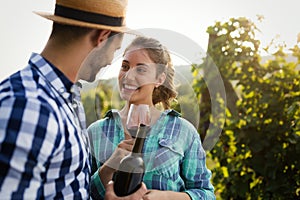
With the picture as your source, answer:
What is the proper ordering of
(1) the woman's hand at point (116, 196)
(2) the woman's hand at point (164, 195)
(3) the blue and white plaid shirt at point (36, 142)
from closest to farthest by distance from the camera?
(3) the blue and white plaid shirt at point (36, 142) → (1) the woman's hand at point (116, 196) → (2) the woman's hand at point (164, 195)

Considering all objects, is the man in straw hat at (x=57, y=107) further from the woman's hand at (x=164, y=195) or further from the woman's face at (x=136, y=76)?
the woman's face at (x=136, y=76)

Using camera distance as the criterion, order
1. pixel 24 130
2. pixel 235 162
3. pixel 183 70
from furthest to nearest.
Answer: pixel 235 162 → pixel 183 70 → pixel 24 130

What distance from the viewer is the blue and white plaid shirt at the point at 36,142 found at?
129 centimetres

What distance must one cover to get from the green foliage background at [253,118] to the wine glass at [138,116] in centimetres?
230

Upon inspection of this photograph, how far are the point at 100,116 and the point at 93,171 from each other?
22 centimetres

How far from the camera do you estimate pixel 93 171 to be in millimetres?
2023

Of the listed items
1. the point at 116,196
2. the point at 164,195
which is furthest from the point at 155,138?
the point at 116,196

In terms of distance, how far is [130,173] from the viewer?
1711 mm

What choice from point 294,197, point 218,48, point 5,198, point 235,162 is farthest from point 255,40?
point 5,198

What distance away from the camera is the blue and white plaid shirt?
129 centimetres

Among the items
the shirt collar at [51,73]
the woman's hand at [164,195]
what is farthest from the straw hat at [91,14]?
the woman's hand at [164,195]

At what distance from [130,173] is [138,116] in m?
0.18

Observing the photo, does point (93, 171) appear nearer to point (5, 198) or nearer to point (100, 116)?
point (100, 116)

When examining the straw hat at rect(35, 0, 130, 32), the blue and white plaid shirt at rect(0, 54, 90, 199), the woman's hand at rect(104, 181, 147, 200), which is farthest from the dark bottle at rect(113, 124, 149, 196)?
the straw hat at rect(35, 0, 130, 32)
